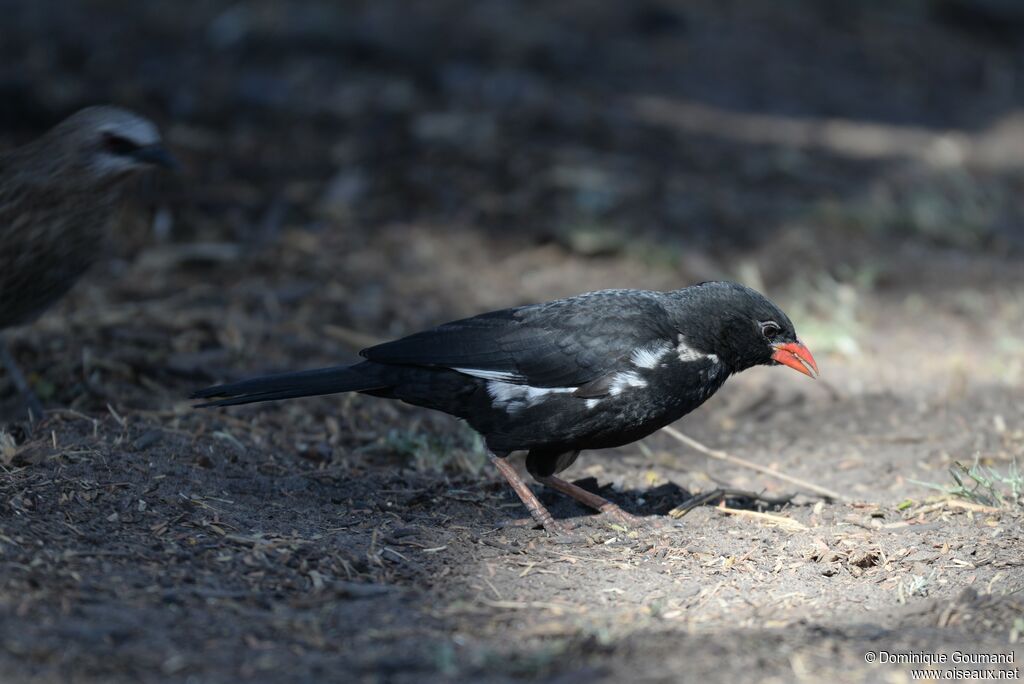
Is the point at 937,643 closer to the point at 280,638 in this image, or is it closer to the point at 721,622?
the point at 721,622

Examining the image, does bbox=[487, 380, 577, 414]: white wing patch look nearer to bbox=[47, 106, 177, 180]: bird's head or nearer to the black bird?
the black bird

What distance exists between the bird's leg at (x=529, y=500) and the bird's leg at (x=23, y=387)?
1969 millimetres

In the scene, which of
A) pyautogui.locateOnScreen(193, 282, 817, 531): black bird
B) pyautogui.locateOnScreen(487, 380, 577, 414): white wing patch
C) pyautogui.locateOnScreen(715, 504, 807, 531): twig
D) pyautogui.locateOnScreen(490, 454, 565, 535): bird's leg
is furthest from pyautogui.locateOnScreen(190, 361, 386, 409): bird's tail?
pyautogui.locateOnScreen(715, 504, 807, 531): twig

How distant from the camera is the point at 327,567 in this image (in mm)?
3959

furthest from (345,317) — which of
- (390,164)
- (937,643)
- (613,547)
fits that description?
(937,643)

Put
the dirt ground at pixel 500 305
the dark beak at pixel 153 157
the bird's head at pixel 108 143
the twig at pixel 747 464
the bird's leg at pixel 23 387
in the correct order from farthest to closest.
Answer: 1. the dark beak at pixel 153 157
2. the bird's head at pixel 108 143
3. the twig at pixel 747 464
4. the bird's leg at pixel 23 387
5. the dirt ground at pixel 500 305

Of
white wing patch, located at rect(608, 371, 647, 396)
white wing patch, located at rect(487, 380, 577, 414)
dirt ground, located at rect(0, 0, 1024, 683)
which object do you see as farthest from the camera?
white wing patch, located at rect(487, 380, 577, 414)

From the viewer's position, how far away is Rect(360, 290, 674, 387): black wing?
471 cm

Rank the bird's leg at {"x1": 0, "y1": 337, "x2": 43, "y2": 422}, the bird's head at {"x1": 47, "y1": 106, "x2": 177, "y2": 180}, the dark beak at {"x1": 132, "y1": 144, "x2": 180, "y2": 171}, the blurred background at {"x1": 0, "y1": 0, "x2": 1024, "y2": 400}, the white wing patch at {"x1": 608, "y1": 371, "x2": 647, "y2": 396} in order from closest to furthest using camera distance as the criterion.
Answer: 1. the white wing patch at {"x1": 608, "y1": 371, "x2": 647, "y2": 396}
2. the bird's leg at {"x1": 0, "y1": 337, "x2": 43, "y2": 422}
3. the bird's head at {"x1": 47, "y1": 106, "x2": 177, "y2": 180}
4. the dark beak at {"x1": 132, "y1": 144, "x2": 180, "y2": 171}
5. the blurred background at {"x1": 0, "y1": 0, "x2": 1024, "y2": 400}

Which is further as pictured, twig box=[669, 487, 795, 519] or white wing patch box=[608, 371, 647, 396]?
twig box=[669, 487, 795, 519]

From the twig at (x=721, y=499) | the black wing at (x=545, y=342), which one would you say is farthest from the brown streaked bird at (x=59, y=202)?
the twig at (x=721, y=499)

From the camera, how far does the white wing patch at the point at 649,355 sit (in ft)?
15.3

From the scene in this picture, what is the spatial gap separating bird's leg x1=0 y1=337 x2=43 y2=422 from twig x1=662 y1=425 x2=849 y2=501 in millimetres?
3026

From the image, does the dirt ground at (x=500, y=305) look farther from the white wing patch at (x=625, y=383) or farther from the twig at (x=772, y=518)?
the white wing patch at (x=625, y=383)
